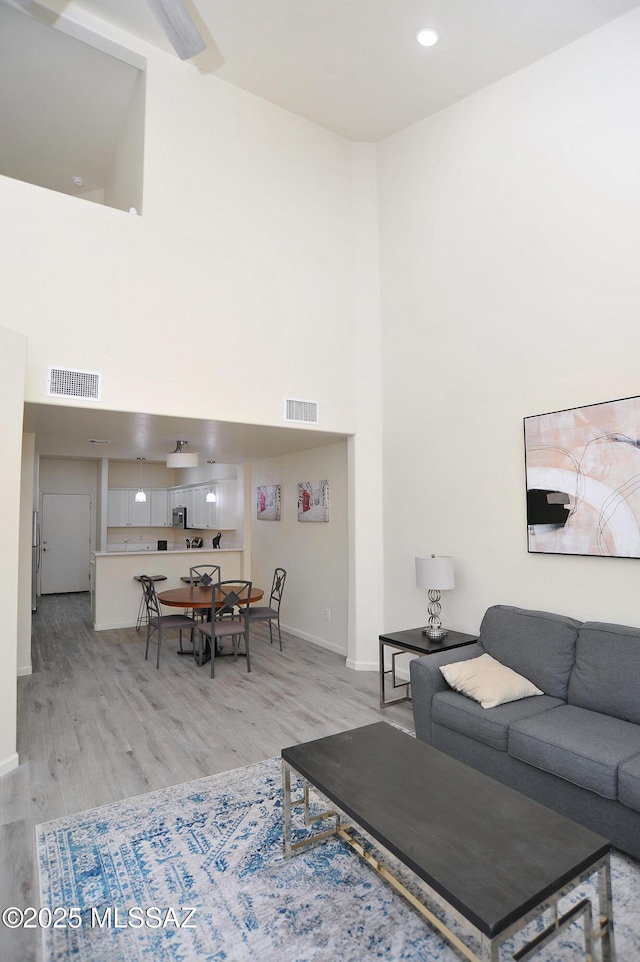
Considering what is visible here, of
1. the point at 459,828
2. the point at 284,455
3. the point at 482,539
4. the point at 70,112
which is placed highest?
the point at 70,112

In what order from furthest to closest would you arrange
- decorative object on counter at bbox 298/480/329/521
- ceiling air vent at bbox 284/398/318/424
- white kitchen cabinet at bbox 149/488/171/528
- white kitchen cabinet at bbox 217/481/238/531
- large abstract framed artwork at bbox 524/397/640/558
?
white kitchen cabinet at bbox 149/488/171/528, white kitchen cabinet at bbox 217/481/238/531, decorative object on counter at bbox 298/480/329/521, ceiling air vent at bbox 284/398/318/424, large abstract framed artwork at bbox 524/397/640/558

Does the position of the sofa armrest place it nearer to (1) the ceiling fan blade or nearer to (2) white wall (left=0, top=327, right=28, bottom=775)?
(2) white wall (left=0, top=327, right=28, bottom=775)

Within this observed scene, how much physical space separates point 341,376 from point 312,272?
1.05 meters

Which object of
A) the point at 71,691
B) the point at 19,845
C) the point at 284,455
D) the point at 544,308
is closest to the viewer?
the point at 19,845

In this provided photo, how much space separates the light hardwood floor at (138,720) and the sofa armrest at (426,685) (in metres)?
0.47

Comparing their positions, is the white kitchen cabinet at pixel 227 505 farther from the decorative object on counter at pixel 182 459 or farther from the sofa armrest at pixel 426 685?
the sofa armrest at pixel 426 685

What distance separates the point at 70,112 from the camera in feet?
17.6

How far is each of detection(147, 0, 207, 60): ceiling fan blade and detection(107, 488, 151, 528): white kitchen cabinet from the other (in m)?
8.55

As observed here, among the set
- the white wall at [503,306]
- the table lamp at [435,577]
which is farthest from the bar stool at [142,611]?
the table lamp at [435,577]

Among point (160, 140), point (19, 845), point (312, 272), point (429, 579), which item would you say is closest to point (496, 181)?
point (312, 272)

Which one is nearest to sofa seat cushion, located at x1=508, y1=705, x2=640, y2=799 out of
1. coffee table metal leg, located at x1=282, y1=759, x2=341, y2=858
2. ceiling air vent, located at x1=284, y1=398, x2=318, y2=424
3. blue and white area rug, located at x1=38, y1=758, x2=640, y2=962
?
blue and white area rug, located at x1=38, y1=758, x2=640, y2=962

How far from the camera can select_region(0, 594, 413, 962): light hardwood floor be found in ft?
9.23

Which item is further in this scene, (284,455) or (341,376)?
(284,455)

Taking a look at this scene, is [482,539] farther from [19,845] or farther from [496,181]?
[19,845]
